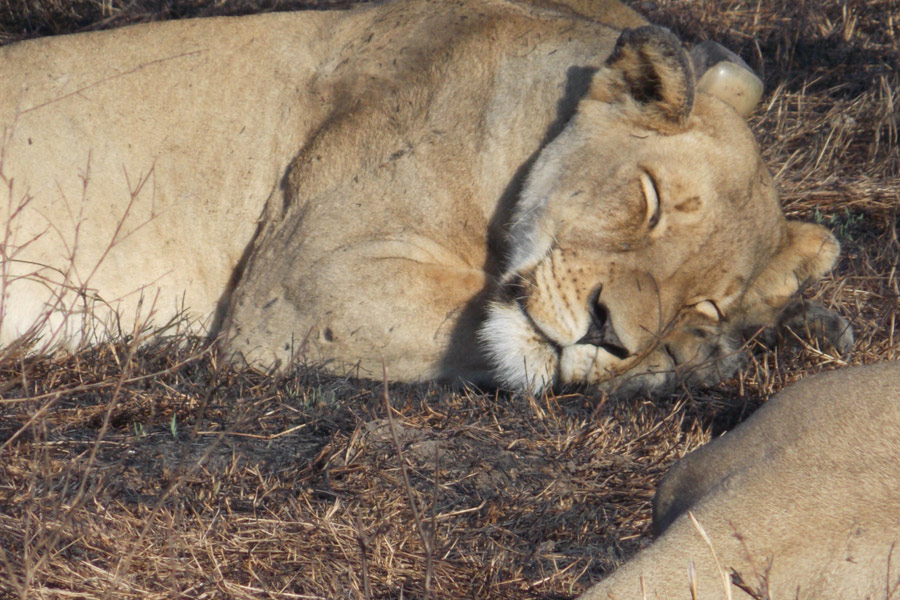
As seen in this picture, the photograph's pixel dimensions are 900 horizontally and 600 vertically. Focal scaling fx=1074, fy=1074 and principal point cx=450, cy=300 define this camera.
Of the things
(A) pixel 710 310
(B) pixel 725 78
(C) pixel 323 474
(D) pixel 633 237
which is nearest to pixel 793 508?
(C) pixel 323 474

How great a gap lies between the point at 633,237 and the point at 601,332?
293 millimetres

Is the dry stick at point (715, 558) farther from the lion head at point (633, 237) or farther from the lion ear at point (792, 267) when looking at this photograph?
the lion ear at point (792, 267)

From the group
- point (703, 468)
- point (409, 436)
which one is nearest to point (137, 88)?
point (409, 436)

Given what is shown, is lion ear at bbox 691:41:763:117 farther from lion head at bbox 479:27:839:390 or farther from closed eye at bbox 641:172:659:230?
closed eye at bbox 641:172:659:230

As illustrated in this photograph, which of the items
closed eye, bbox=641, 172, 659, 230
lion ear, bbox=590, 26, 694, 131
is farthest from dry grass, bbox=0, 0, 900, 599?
lion ear, bbox=590, 26, 694, 131

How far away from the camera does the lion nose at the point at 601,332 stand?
3.02m

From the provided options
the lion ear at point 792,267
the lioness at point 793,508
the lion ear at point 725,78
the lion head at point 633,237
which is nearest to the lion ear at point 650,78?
the lion head at point 633,237

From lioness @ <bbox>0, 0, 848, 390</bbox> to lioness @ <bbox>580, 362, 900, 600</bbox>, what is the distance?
0.99m

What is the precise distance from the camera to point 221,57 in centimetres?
362

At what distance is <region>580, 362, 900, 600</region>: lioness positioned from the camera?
1.66 meters

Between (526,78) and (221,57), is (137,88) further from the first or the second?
(526,78)

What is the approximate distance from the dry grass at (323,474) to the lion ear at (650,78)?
2.80 feet

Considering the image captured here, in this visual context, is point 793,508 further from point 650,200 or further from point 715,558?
point 650,200

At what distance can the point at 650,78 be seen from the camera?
3.21 meters
